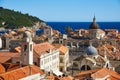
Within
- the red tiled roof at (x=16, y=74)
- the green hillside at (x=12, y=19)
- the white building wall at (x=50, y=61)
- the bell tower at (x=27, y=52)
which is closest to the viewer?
the red tiled roof at (x=16, y=74)

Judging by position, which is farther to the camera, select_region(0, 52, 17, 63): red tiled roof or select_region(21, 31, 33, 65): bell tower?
select_region(0, 52, 17, 63): red tiled roof

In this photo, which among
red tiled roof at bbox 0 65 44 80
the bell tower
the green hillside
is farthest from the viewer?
the green hillside

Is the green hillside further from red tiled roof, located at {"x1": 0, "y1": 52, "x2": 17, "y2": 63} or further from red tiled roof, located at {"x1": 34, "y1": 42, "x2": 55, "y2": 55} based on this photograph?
red tiled roof, located at {"x1": 0, "y1": 52, "x2": 17, "y2": 63}

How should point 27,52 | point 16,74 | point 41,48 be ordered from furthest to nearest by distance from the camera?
1. point 41,48
2. point 27,52
3. point 16,74

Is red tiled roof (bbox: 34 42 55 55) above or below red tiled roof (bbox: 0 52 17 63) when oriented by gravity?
above

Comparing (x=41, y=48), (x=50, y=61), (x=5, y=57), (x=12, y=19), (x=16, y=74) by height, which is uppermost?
(x=41, y=48)

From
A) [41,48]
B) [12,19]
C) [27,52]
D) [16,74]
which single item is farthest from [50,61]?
[12,19]

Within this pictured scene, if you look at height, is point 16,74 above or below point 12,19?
above

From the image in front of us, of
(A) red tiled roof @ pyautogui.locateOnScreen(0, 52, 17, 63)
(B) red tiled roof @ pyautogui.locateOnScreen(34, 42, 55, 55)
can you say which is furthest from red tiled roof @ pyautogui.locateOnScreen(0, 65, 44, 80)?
(A) red tiled roof @ pyautogui.locateOnScreen(0, 52, 17, 63)

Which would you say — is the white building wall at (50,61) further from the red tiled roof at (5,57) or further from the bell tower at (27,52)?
the red tiled roof at (5,57)

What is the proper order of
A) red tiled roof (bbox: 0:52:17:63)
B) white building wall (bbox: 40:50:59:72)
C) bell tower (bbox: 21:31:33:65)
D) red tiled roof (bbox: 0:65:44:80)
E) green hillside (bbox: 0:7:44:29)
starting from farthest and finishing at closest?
green hillside (bbox: 0:7:44:29) → red tiled roof (bbox: 0:52:17:63) → white building wall (bbox: 40:50:59:72) → bell tower (bbox: 21:31:33:65) → red tiled roof (bbox: 0:65:44:80)

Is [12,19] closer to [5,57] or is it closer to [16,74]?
[5,57]

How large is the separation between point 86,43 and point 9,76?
27.6 meters

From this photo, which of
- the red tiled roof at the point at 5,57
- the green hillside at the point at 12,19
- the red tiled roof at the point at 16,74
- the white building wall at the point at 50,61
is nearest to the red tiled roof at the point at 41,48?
the white building wall at the point at 50,61
